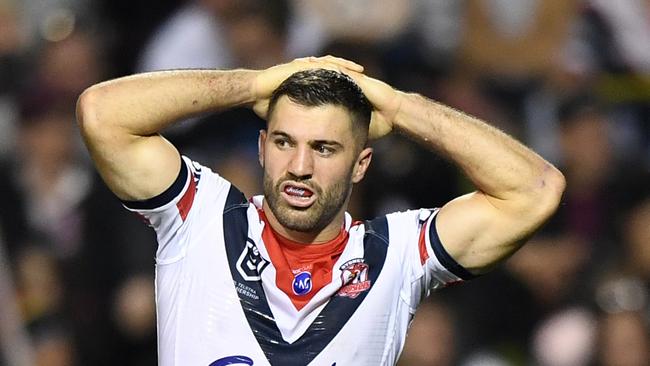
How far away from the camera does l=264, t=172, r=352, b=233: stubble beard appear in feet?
17.4

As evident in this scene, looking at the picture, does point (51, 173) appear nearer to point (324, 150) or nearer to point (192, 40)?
point (192, 40)

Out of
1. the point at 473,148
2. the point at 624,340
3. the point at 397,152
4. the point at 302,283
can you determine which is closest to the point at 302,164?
the point at 302,283

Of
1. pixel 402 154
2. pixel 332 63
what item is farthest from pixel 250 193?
pixel 332 63

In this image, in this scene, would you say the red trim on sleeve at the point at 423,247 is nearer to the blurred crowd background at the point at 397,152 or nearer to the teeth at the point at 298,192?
the teeth at the point at 298,192

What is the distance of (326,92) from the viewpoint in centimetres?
535

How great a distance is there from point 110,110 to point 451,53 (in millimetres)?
5092

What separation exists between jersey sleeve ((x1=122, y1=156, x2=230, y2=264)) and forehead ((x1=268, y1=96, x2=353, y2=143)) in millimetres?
340

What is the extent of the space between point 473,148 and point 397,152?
3.97m

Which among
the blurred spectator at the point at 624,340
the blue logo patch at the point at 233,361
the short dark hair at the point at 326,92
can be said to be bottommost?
the blurred spectator at the point at 624,340

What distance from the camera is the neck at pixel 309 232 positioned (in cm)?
554

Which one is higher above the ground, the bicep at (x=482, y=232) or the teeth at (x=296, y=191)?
the teeth at (x=296, y=191)

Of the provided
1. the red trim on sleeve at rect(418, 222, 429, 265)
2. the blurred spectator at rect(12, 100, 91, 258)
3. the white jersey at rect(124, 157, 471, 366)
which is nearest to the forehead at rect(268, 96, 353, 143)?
the white jersey at rect(124, 157, 471, 366)

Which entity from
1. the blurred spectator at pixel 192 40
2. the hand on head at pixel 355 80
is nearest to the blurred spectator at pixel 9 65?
the blurred spectator at pixel 192 40

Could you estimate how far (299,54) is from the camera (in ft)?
31.8
